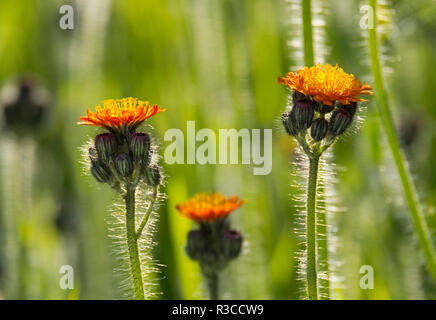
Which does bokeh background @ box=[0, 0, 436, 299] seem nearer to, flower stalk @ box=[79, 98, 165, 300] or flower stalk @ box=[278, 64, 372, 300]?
flower stalk @ box=[278, 64, 372, 300]

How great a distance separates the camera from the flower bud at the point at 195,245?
6.82ft

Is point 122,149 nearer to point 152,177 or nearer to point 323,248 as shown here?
point 152,177

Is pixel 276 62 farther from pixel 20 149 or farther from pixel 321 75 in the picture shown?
pixel 321 75

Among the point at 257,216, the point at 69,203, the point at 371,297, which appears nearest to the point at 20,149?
the point at 69,203

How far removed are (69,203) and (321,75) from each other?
93.0 inches

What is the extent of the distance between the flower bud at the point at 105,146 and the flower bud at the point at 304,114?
19.2 inches

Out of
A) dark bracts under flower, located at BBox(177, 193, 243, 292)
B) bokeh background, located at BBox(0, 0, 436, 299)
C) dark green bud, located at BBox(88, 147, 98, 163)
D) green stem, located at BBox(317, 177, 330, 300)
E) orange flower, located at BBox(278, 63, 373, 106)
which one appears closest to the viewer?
orange flower, located at BBox(278, 63, 373, 106)

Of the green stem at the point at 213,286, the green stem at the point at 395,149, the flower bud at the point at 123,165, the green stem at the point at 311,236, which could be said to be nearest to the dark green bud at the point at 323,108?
the green stem at the point at 311,236

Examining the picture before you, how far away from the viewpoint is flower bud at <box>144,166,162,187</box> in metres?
1.77

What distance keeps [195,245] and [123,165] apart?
0.48 meters

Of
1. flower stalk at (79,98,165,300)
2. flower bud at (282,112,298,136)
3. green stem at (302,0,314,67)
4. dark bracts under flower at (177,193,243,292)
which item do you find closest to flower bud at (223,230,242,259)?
dark bracts under flower at (177,193,243,292)

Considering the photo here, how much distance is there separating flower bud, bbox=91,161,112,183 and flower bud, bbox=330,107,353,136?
599 mm

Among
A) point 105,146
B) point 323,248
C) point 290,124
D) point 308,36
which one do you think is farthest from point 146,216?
point 308,36

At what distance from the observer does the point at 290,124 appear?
1.73 metres
